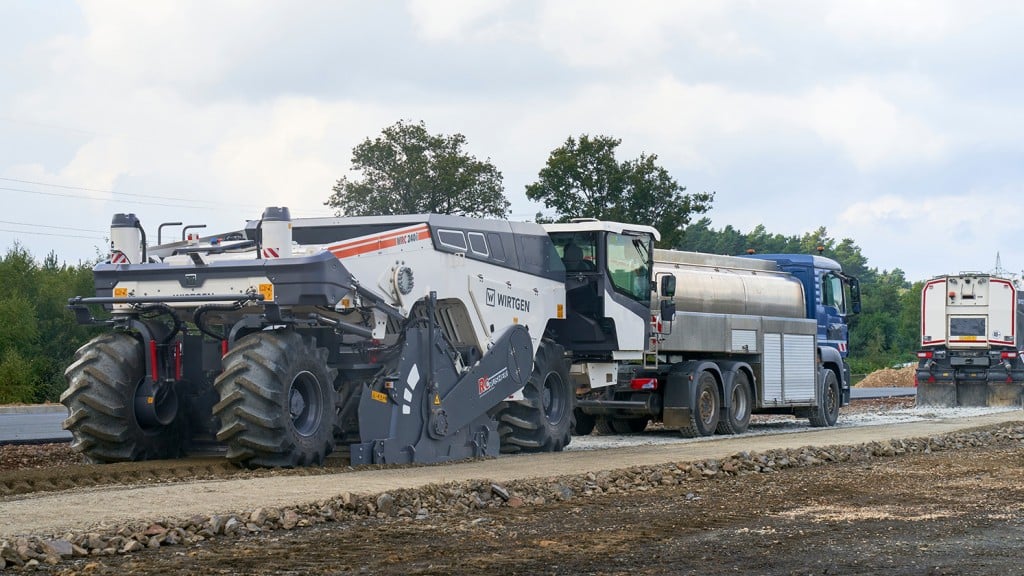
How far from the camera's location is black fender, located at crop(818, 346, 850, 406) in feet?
90.0

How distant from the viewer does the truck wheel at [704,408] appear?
22.6m

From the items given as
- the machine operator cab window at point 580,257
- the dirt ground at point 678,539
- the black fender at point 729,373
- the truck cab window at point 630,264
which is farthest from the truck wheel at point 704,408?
the dirt ground at point 678,539

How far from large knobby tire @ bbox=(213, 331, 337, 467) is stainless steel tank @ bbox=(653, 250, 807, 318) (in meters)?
9.34

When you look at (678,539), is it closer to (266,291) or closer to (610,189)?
(266,291)

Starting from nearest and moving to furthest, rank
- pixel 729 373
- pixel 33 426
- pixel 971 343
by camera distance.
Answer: pixel 729 373, pixel 33 426, pixel 971 343

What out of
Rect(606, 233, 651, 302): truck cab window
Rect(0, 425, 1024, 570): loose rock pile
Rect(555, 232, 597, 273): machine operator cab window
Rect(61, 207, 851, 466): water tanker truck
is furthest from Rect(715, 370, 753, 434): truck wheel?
Rect(0, 425, 1024, 570): loose rock pile

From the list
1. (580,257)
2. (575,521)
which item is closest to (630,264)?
(580,257)

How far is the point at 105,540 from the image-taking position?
9516 millimetres

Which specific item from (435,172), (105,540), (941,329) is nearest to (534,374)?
(105,540)

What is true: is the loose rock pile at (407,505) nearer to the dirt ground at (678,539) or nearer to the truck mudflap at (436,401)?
the dirt ground at (678,539)

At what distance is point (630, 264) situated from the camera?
69.0ft

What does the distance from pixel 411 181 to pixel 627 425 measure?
31.5 meters

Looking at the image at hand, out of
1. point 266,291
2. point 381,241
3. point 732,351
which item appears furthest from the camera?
point 732,351

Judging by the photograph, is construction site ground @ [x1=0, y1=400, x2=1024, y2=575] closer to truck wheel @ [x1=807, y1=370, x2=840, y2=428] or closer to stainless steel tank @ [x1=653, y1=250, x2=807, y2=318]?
stainless steel tank @ [x1=653, y1=250, x2=807, y2=318]
